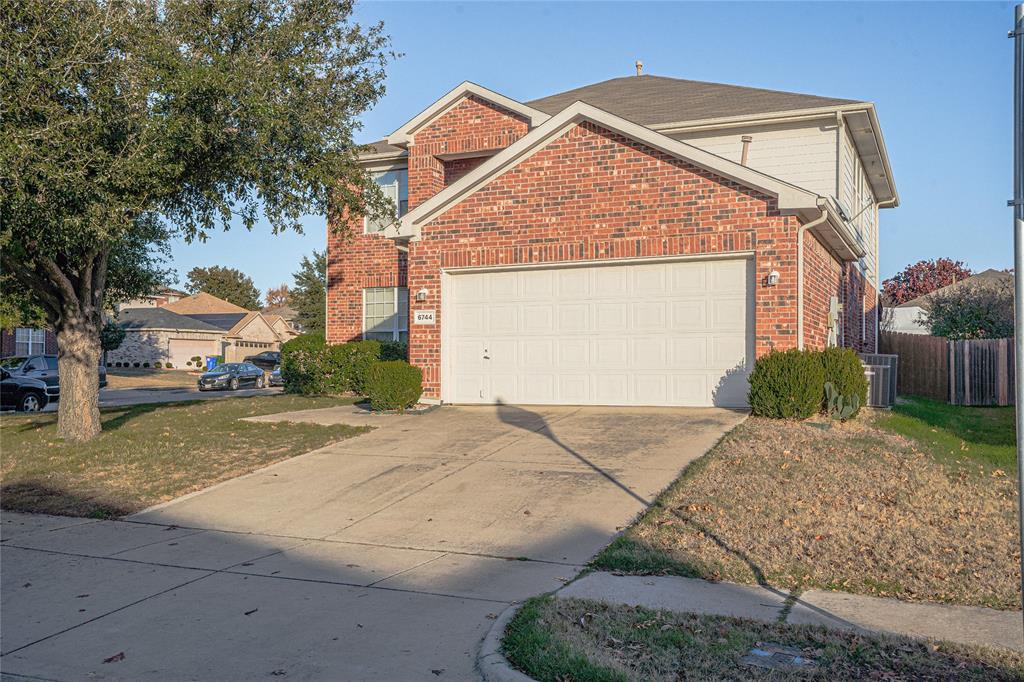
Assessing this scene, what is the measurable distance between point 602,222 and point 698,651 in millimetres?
10334

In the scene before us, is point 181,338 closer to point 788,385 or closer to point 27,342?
point 27,342

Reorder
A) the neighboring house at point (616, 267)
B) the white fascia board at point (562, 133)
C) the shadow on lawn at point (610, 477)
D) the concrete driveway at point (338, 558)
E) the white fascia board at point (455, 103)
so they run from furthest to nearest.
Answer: the white fascia board at point (455, 103) < the neighboring house at point (616, 267) < the white fascia board at point (562, 133) < the shadow on lawn at point (610, 477) < the concrete driveway at point (338, 558)

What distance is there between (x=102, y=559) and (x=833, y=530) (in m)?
6.26

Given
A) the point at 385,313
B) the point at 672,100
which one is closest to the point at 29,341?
the point at 385,313

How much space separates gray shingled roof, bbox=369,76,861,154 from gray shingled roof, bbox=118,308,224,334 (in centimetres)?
3485

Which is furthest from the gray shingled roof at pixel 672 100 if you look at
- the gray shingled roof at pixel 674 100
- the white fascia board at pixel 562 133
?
the white fascia board at pixel 562 133

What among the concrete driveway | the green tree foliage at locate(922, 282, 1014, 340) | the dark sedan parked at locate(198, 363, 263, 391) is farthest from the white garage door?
the dark sedan parked at locate(198, 363, 263, 391)

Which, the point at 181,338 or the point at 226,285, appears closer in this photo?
the point at 181,338

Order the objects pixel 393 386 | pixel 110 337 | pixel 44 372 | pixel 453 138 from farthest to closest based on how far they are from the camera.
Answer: pixel 110 337 → pixel 44 372 → pixel 453 138 → pixel 393 386

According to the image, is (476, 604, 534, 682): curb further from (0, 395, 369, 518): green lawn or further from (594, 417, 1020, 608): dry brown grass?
(0, 395, 369, 518): green lawn

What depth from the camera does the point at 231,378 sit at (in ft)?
111

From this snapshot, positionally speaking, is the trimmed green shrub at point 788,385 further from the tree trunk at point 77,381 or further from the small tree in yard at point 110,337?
the small tree in yard at point 110,337

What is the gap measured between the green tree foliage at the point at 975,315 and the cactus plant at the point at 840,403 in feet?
58.3

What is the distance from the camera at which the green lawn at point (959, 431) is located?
1169cm
